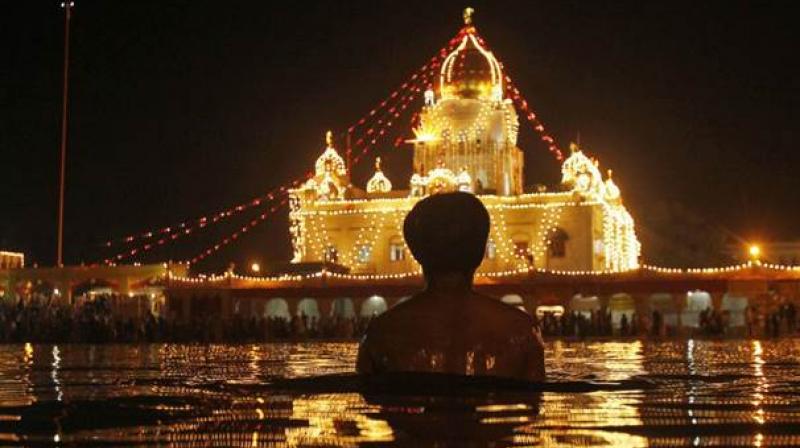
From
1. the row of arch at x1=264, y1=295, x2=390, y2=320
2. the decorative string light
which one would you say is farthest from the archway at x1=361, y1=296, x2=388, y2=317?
the decorative string light

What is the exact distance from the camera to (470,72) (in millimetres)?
67000

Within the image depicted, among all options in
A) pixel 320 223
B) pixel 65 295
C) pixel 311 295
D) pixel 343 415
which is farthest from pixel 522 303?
pixel 343 415

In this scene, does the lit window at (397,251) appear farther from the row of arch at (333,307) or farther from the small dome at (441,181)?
the row of arch at (333,307)

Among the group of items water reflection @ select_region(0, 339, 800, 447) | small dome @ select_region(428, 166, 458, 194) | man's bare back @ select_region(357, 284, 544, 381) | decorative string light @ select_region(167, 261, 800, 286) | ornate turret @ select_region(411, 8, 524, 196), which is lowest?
water reflection @ select_region(0, 339, 800, 447)

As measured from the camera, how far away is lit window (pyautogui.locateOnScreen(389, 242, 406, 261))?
62750 millimetres

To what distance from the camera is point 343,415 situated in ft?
30.3

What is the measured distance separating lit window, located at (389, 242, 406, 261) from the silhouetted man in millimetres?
51279

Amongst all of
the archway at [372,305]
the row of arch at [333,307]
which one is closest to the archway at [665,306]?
the archway at [372,305]

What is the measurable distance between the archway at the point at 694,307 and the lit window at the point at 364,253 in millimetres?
17000

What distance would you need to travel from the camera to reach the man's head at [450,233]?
11125 millimetres

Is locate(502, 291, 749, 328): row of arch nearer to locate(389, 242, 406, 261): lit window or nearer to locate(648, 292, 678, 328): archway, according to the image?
locate(648, 292, 678, 328): archway

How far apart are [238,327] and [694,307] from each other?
23.5m

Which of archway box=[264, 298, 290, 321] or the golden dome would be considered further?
the golden dome

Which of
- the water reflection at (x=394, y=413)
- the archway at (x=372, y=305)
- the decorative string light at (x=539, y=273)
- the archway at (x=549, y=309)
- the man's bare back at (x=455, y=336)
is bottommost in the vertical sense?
the water reflection at (x=394, y=413)
